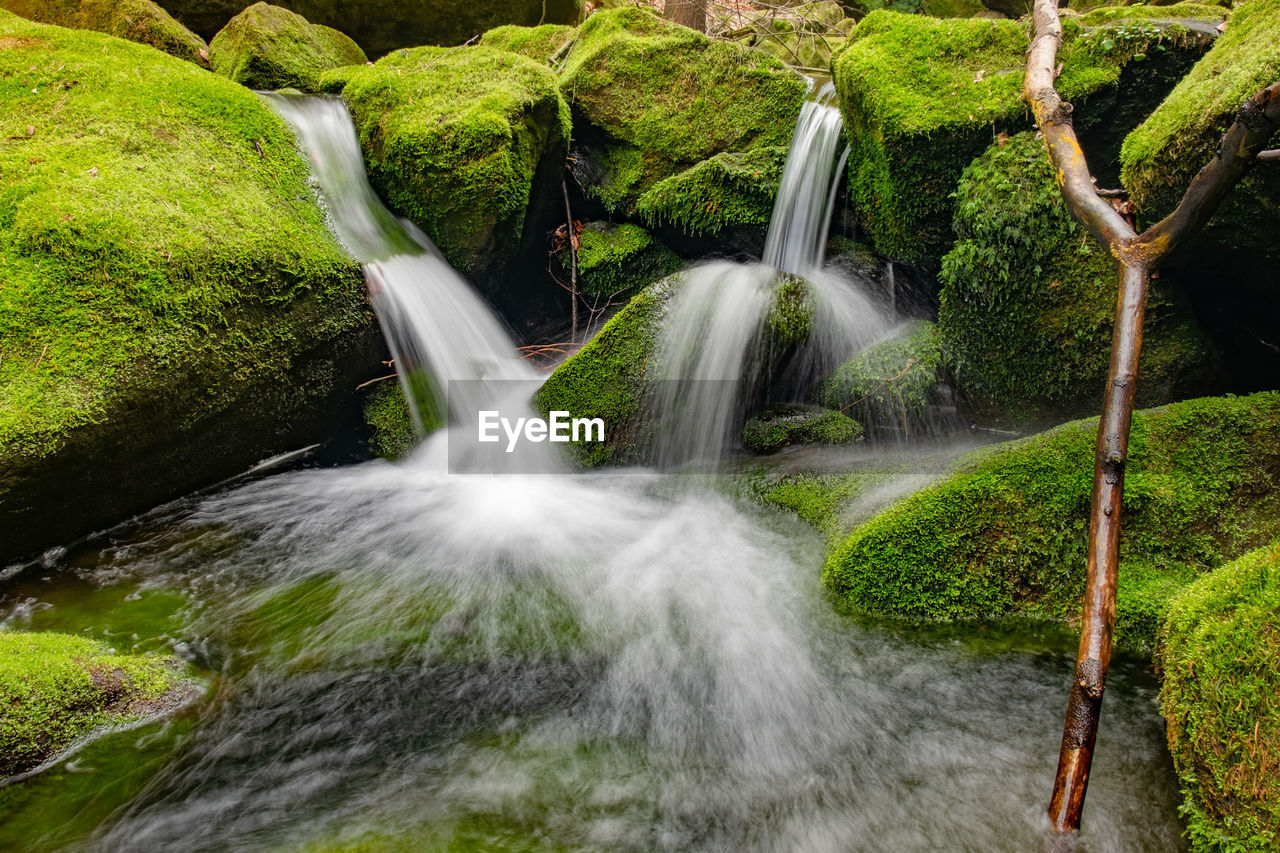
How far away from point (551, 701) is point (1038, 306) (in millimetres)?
3873

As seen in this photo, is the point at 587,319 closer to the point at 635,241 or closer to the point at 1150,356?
the point at 635,241

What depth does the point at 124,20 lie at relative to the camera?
274 inches

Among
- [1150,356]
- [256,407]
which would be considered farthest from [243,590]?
[1150,356]

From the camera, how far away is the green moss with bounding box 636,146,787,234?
635 centimetres

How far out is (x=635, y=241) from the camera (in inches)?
267

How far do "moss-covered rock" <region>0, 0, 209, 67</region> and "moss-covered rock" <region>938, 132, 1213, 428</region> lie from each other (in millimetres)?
8410

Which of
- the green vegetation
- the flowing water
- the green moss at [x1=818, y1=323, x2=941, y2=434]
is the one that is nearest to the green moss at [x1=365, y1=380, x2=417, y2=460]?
the flowing water

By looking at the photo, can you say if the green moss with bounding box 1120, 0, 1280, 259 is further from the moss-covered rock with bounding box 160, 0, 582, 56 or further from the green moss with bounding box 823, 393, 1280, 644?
the moss-covered rock with bounding box 160, 0, 582, 56

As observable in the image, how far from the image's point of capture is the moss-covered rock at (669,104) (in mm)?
6656

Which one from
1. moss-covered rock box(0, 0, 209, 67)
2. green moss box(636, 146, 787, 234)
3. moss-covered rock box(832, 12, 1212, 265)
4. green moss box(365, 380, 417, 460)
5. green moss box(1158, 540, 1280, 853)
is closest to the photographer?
green moss box(1158, 540, 1280, 853)

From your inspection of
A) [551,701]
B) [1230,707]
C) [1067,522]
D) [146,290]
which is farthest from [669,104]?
[1230,707]

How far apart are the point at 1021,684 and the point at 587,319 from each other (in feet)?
17.5

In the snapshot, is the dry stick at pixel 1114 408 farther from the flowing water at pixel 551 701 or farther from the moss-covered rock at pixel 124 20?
the moss-covered rock at pixel 124 20

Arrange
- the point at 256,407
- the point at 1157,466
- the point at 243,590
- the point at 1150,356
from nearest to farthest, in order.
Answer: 1. the point at 1157,466
2. the point at 243,590
3. the point at 1150,356
4. the point at 256,407
